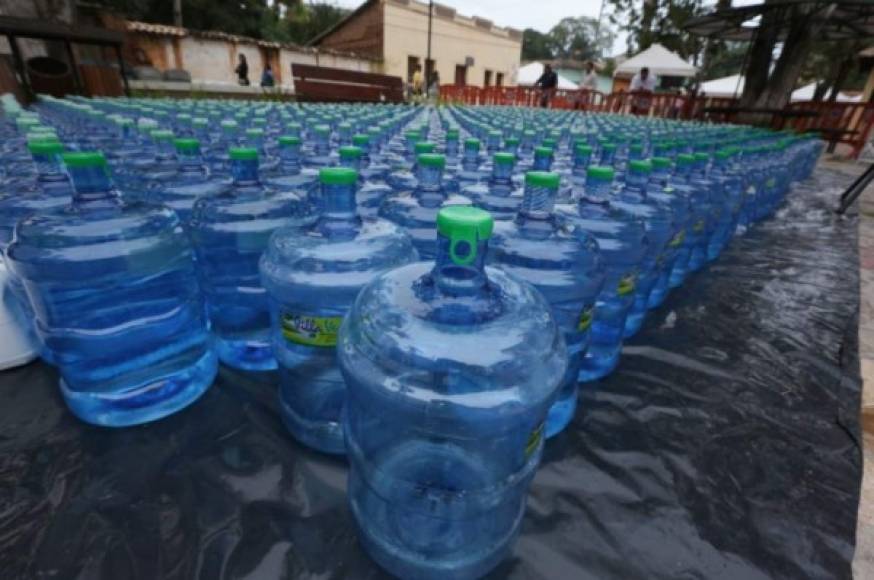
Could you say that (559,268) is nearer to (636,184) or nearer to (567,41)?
(636,184)

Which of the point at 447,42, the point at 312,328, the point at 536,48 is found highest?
the point at 536,48

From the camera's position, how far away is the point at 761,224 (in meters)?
3.95

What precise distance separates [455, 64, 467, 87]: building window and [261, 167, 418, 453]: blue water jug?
2972cm

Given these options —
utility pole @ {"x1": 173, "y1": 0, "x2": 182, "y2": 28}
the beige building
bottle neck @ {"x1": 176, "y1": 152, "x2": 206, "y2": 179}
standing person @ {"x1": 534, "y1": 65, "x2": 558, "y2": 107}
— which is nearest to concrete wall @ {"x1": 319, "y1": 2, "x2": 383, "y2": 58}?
the beige building

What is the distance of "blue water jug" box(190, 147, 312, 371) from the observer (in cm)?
144

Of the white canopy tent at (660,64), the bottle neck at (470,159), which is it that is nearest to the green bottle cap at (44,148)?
the bottle neck at (470,159)

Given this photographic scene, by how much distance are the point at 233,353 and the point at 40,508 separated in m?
0.62

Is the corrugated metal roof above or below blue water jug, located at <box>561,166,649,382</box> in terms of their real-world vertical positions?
above

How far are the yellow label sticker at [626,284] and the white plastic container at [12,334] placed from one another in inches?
78.5

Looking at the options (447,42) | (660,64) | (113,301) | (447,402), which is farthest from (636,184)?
(447,42)

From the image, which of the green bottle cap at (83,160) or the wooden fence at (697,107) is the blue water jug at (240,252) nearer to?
the green bottle cap at (83,160)

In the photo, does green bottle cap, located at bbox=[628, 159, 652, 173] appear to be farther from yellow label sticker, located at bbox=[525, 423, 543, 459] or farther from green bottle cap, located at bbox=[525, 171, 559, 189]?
yellow label sticker, located at bbox=[525, 423, 543, 459]

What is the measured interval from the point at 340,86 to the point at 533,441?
10532mm

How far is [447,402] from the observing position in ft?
2.57
